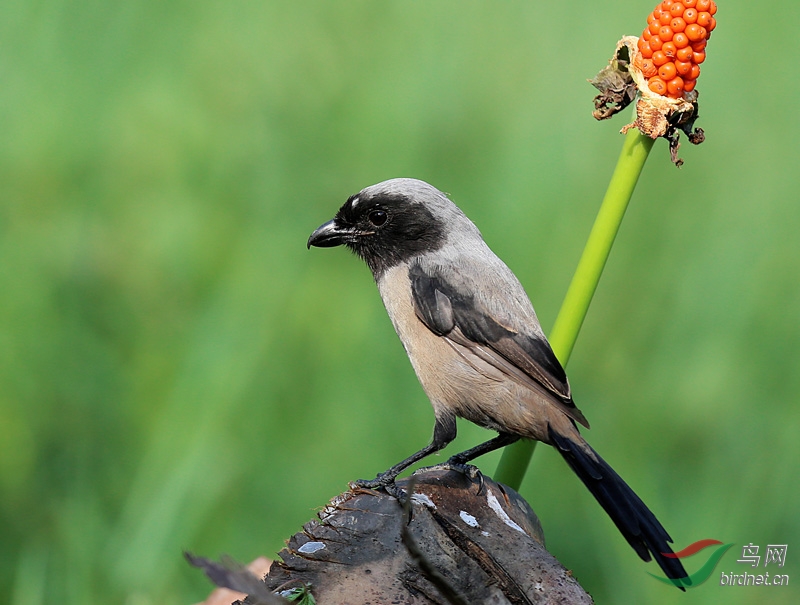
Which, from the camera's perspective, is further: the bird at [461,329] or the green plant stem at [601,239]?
the bird at [461,329]

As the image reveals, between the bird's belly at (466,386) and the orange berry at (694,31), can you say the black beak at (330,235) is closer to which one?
the bird's belly at (466,386)

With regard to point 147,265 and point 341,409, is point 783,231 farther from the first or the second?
point 147,265

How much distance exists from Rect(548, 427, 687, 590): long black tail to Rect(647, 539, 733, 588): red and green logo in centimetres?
2

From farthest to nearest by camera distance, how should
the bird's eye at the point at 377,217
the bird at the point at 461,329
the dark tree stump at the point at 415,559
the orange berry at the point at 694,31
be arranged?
the bird's eye at the point at 377,217
the bird at the point at 461,329
the orange berry at the point at 694,31
the dark tree stump at the point at 415,559

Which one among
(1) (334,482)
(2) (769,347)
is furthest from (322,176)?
(2) (769,347)

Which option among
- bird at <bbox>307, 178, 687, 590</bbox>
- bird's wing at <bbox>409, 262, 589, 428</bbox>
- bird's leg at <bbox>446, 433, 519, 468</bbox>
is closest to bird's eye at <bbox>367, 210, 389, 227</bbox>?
bird at <bbox>307, 178, 687, 590</bbox>

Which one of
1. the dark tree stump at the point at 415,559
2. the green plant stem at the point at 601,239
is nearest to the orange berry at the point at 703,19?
the green plant stem at the point at 601,239

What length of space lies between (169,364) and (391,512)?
1937 millimetres

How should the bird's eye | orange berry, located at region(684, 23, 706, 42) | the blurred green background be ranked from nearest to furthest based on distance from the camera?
1. orange berry, located at region(684, 23, 706, 42)
2. the bird's eye
3. the blurred green background

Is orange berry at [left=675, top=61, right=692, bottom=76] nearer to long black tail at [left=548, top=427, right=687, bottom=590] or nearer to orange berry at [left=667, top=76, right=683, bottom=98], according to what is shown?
orange berry at [left=667, top=76, right=683, bottom=98]

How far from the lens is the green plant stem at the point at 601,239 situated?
7.26ft

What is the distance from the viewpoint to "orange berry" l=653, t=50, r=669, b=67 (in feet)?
7.26

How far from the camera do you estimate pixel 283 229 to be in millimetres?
4051

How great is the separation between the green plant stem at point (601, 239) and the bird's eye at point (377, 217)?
2.48 ft
